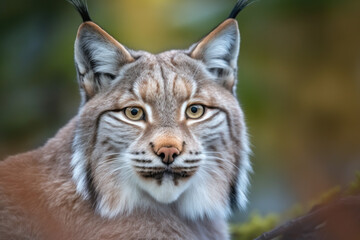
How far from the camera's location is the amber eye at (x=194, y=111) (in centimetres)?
610

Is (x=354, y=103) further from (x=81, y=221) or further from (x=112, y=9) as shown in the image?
(x=81, y=221)

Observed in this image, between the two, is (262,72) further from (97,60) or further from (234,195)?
(97,60)

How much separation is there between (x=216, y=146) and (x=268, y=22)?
8864mm

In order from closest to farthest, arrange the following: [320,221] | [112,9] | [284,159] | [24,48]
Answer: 1. [320,221]
2. [284,159]
3. [112,9]
4. [24,48]

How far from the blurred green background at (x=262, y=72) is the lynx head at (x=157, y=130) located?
6343 millimetres

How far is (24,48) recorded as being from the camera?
1566cm

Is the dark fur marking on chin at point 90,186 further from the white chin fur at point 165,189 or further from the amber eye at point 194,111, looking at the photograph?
the amber eye at point 194,111

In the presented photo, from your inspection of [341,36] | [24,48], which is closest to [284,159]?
[341,36]

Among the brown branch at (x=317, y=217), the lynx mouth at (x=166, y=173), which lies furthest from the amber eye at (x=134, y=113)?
the brown branch at (x=317, y=217)

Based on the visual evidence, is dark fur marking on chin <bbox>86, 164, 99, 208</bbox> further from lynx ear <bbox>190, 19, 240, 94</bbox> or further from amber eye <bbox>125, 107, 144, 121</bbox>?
lynx ear <bbox>190, 19, 240, 94</bbox>

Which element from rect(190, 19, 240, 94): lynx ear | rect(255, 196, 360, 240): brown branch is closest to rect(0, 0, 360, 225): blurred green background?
rect(190, 19, 240, 94): lynx ear

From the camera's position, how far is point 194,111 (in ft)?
20.1

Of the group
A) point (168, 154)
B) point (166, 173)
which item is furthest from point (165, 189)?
point (168, 154)

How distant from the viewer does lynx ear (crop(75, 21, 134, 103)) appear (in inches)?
245
